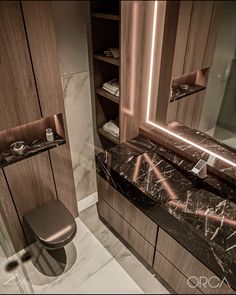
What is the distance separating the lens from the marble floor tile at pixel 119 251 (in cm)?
147

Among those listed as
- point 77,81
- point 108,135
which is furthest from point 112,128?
point 77,81

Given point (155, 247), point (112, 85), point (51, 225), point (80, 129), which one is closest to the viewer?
point (155, 247)

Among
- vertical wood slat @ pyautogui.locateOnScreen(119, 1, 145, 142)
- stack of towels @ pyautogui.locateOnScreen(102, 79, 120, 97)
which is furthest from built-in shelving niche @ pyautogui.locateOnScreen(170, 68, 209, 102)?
stack of towels @ pyautogui.locateOnScreen(102, 79, 120, 97)

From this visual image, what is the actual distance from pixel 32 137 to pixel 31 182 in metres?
0.33

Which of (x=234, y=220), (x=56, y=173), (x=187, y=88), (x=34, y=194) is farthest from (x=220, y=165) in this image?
(x=34, y=194)

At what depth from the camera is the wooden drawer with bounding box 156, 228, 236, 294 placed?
50.8 inches

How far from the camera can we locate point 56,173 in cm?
189

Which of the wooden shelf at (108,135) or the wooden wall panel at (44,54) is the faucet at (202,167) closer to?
the wooden shelf at (108,135)

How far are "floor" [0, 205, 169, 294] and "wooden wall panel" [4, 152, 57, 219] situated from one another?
42 centimetres

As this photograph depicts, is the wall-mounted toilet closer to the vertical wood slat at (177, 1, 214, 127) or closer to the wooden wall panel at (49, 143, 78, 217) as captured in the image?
the wooden wall panel at (49, 143, 78, 217)

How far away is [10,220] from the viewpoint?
70.9 inches

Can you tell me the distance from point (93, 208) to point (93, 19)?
5.29ft

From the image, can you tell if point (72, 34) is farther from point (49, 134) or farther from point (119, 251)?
point (119, 251)

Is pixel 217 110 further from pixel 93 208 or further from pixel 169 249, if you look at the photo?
pixel 93 208
